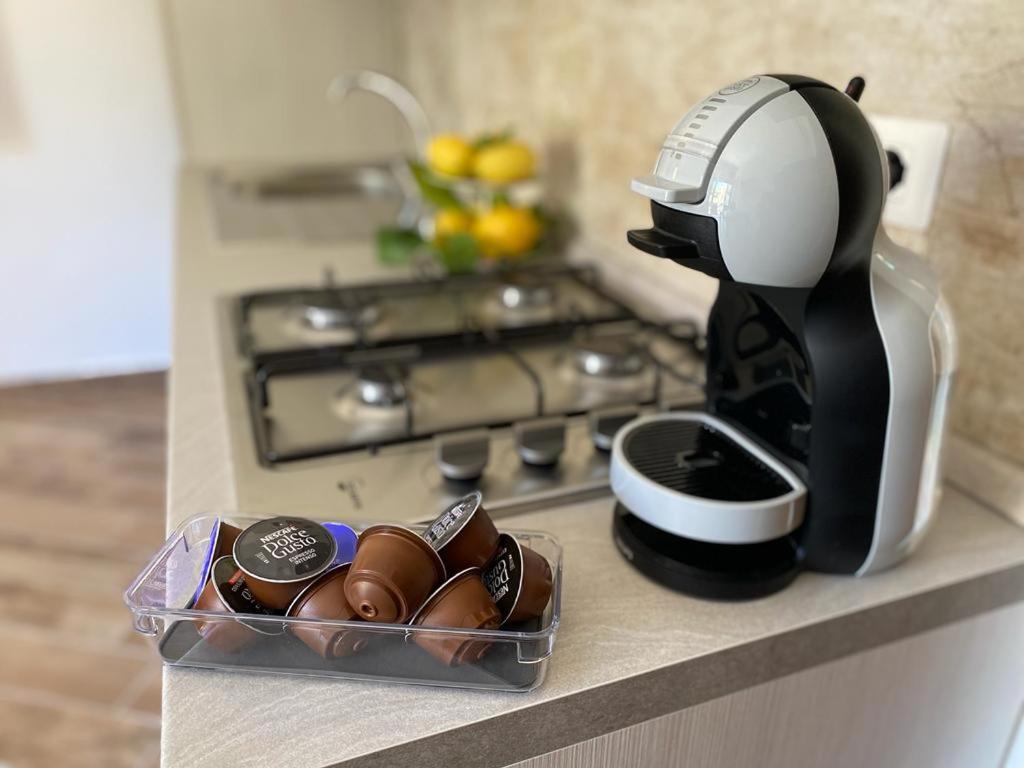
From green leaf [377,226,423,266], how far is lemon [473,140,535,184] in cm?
16

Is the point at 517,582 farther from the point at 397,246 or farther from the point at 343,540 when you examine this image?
the point at 397,246

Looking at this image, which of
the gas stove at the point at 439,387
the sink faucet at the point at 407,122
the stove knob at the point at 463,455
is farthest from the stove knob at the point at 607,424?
the sink faucet at the point at 407,122

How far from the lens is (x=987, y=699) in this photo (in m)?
0.69

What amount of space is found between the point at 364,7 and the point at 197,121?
645 millimetres

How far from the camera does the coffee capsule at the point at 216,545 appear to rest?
50 cm

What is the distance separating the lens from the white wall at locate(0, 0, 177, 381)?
2.67 m

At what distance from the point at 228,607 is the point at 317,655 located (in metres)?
0.06

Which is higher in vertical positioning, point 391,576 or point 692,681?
point 391,576

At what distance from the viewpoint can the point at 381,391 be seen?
0.84 meters

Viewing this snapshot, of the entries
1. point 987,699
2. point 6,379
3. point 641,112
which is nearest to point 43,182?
point 6,379

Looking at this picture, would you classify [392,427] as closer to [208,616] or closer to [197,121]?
[208,616]

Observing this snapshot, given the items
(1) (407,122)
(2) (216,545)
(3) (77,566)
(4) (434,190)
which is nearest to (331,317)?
(4) (434,190)

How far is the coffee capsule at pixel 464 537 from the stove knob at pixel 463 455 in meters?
0.16

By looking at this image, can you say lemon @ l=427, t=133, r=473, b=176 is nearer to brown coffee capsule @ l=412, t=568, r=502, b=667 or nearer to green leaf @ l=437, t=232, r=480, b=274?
green leaf @ l=437, t=232, r=480, b=274
